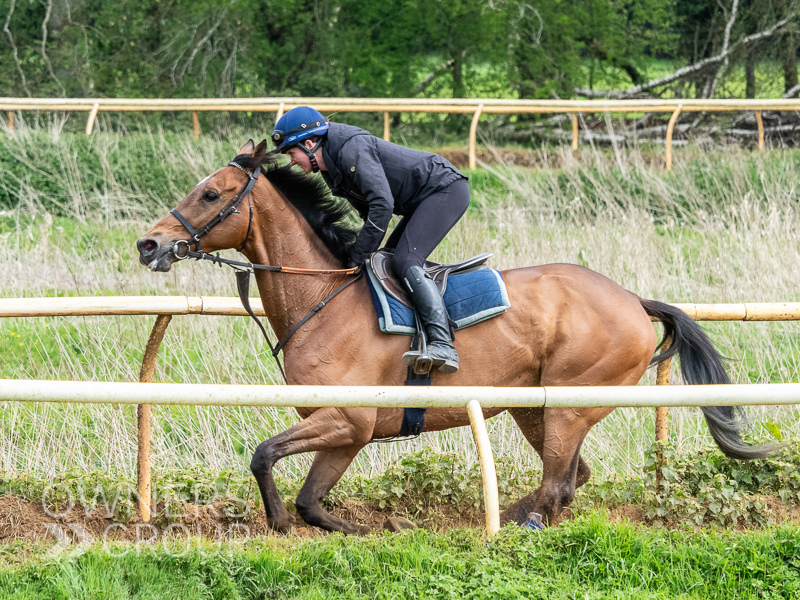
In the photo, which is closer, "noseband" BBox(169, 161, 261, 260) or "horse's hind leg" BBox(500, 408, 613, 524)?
"noseband" BBox(169, 161, 261, 260)

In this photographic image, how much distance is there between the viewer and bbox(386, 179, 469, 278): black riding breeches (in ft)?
14.6

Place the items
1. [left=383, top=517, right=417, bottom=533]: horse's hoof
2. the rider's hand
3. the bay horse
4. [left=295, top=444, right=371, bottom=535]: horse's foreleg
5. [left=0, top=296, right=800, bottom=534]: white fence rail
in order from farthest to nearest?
1. the rider's hand
2. the bay horse
3. [left=383, top=517, right=417, bottom=533]: horse's hoof
4. [left=295, top=444, right=371, bottom=535]: horse's foreleg
5. [left=0, top=296, right=800, bottom=534]: white fence rail

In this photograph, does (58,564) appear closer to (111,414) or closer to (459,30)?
(111,414)

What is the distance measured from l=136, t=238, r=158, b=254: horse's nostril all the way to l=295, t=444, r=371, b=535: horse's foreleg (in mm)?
1295

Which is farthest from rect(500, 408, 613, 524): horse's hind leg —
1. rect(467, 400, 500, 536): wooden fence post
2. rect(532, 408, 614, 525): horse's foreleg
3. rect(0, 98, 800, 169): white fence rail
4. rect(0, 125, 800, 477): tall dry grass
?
rect(0, 98, 800, 169): white fence rail

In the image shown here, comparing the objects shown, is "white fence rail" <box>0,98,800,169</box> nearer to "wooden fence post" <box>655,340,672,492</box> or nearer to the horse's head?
"wooden fence post" <box>655,340,672,492</box>

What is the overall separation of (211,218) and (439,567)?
206cm

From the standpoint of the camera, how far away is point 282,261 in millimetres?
4512

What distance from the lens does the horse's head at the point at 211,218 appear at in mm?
4219

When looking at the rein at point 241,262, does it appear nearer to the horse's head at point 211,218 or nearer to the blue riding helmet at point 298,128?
the horse's head at point 211,218

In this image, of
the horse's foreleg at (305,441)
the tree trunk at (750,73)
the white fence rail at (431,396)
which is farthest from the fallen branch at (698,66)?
the white fence rail at (431,396)

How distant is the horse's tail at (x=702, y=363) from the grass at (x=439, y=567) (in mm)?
772

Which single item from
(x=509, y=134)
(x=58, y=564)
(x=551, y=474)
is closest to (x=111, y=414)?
(x=58, y=564)

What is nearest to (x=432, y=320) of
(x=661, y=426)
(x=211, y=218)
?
(x=211, y=218)
